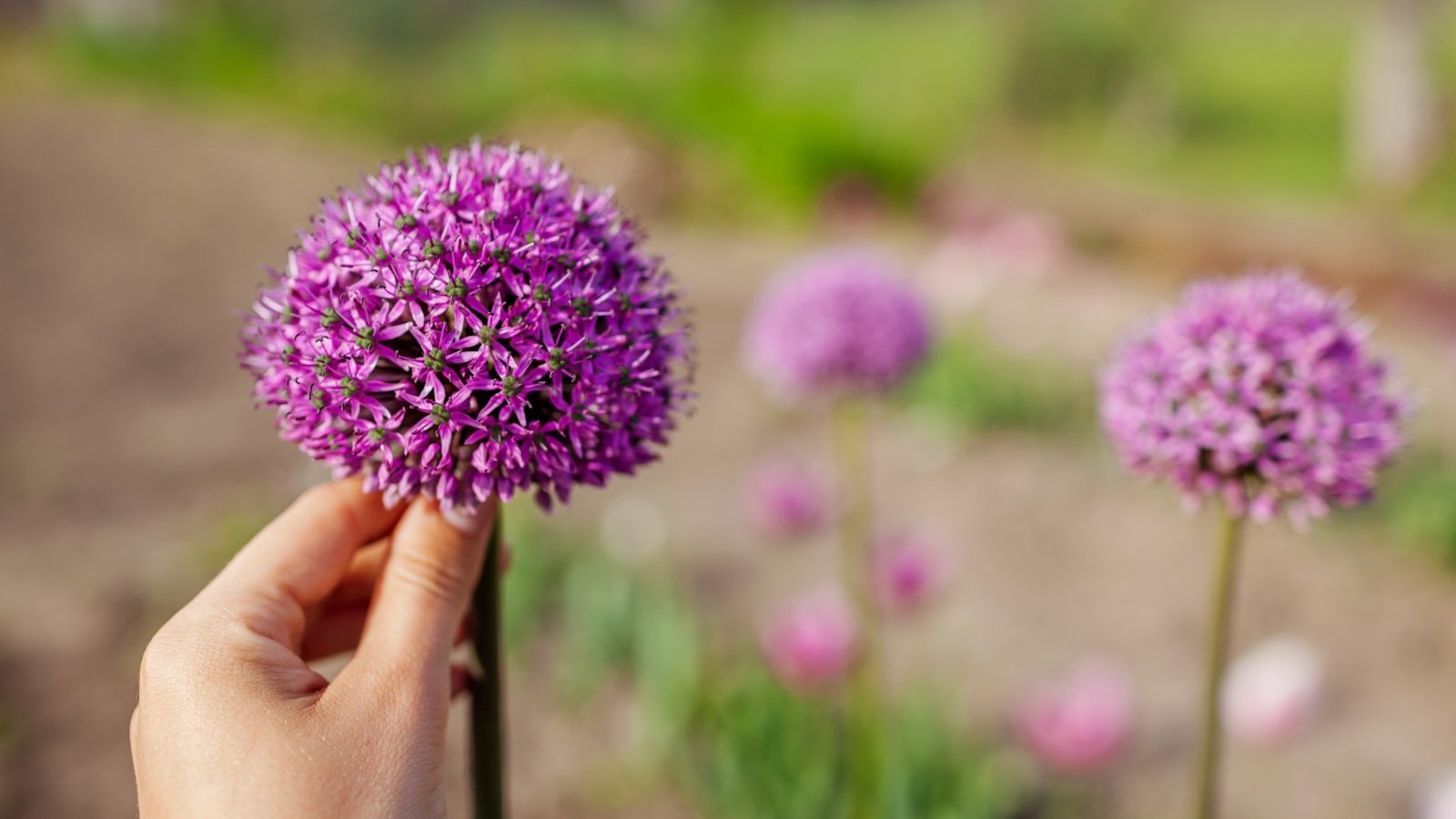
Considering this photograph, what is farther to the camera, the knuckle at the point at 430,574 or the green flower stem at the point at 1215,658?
the green flower stem at the point at 1215,658

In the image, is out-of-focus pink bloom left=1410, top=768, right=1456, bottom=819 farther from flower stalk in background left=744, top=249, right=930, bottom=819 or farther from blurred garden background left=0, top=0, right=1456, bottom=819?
flower stalk in background left=744, top=249, right=930, bottom=819

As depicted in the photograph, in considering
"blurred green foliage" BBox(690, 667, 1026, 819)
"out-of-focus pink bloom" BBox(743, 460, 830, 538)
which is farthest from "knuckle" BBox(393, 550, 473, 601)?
"out-of-focus pink bloom" BBox(743, 460, 830, 538)

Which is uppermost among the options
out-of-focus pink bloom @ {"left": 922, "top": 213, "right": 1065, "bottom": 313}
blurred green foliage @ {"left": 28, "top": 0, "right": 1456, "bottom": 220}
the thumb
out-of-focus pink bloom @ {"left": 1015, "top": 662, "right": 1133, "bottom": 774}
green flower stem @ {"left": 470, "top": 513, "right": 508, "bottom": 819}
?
blurred green foliage @ {"left": 28, "top": 0, "right": 1456, "bottom": 220}

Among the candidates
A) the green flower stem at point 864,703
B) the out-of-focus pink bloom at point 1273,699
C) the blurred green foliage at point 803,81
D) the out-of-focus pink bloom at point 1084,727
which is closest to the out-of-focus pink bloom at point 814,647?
the green flower stem at point 864,703

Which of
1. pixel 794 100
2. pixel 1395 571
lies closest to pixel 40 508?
pixel 1395 571

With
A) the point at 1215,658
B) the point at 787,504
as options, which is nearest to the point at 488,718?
the point at 1215,658

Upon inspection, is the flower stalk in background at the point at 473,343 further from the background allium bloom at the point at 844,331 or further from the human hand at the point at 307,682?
the background allium bloom at the point at 844,331

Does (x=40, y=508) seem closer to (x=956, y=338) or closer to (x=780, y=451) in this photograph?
(x=780, y=451)
